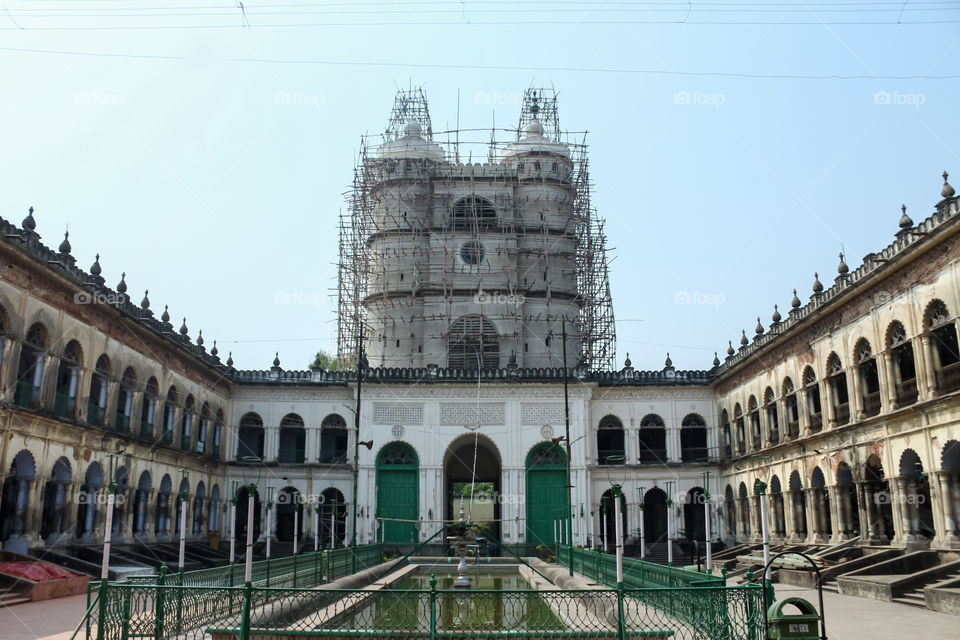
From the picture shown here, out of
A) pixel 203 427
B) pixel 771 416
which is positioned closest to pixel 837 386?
pixel 771 416

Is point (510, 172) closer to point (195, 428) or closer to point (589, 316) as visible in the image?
point (589, 316)

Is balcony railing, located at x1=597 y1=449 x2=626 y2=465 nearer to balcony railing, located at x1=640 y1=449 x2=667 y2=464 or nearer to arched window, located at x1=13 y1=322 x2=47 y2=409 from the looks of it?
balcony railing, located at x1=640 y1=449 x2=667 y2=464

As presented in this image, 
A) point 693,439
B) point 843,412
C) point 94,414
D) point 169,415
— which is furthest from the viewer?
point 693,439

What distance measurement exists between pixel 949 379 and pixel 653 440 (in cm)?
1698

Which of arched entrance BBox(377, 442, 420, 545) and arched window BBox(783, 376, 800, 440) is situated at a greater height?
arched window BBox(783, 376, 800, 440)

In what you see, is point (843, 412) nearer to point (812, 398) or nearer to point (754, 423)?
point (812, 398)

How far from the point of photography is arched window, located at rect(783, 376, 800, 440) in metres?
26.1

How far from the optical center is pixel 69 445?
70.5 ft

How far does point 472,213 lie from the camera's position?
37312mm

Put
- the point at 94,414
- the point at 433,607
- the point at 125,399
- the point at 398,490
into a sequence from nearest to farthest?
the point at 433,607
the point at 94,414
the point at 125,399
the point at 398,490

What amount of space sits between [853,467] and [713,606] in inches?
572

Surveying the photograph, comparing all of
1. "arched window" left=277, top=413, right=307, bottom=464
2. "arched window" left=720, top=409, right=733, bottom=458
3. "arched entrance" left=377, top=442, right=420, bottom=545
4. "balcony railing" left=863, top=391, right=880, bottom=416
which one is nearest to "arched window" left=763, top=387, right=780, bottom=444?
"arched window" left=720, top=409, right=733, bottom=458

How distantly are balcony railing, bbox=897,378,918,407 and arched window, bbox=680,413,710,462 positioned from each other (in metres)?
13.6

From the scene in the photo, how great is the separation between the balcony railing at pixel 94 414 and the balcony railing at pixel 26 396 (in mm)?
2556
